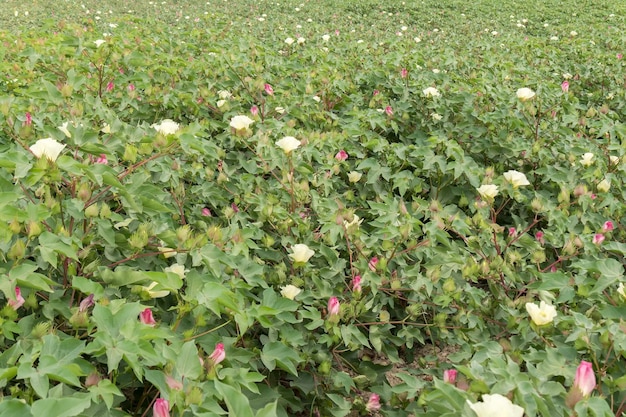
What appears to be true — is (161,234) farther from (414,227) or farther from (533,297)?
(533,297)

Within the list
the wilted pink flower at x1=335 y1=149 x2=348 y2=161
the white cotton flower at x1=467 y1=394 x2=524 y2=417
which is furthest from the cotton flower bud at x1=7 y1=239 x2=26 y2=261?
the wilted pink flower at x1=335 y1=149 x2=348 y2=161

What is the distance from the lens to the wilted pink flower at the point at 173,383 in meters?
1.07

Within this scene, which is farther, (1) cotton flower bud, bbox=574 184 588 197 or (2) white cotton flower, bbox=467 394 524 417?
(1) cotton flower bud, bbox=574 184 588 197

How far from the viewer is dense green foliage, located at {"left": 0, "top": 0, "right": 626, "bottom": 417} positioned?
3.80 ft

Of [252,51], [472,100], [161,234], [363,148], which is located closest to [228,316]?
[161,234]

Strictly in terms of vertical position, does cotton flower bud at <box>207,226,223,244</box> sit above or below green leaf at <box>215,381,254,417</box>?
below

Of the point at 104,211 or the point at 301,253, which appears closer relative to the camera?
the point at 104,211

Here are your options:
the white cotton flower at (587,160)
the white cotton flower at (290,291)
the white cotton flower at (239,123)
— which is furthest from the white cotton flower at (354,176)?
the white cotton flower at (587,160)

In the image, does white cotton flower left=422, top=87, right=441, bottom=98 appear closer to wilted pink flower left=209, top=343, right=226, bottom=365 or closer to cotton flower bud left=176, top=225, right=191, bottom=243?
cotton flower bud left=176, top=225, right=191, bottom=243

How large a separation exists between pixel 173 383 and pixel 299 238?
34.6 inches

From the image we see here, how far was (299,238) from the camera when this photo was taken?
189cm

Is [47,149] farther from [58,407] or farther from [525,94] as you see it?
[525,94]

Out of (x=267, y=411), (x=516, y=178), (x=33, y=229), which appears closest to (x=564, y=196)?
(x=516, y=178)

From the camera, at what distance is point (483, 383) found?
42.5 inches
